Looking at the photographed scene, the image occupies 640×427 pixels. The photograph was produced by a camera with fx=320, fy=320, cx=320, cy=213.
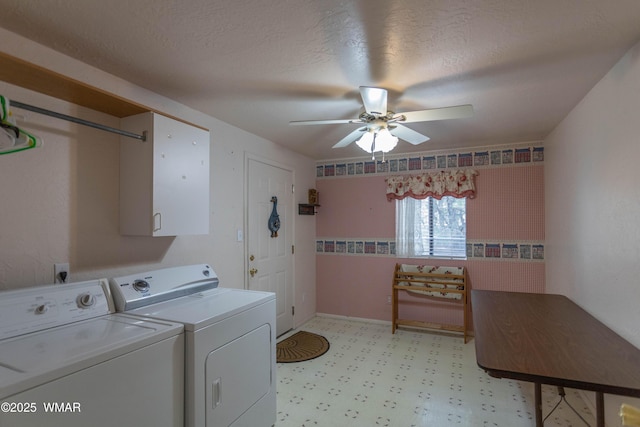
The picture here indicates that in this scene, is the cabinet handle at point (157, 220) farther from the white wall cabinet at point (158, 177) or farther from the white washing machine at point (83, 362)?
the white washing machine at point (83, 362)

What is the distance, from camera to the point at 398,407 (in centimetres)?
235

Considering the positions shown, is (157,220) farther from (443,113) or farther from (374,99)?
(443,113)

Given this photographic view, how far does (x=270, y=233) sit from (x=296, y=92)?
5.80 feet

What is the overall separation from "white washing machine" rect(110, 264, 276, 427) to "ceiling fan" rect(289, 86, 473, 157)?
1.27m

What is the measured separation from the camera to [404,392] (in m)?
2.55

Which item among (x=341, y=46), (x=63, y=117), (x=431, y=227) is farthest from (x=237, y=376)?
(x=431, y=227)

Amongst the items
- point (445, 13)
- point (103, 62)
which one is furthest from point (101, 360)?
point (445, 13)

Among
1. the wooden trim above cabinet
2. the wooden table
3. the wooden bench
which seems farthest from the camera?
the wooden bench

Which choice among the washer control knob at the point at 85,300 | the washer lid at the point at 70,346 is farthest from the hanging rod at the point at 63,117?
the washer lid at the point at 70,346

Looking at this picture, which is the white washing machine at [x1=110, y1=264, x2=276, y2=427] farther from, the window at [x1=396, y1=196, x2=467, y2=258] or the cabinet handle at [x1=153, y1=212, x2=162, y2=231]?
the window at [x1=396, y1=196, x2=467, y2=258]

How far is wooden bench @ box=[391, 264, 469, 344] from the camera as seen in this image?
367 cm

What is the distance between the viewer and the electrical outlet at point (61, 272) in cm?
168

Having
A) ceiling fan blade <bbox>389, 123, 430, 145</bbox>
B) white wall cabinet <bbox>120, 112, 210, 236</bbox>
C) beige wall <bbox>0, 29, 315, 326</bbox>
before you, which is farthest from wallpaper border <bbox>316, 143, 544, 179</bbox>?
white wall cabinet <bbox>120, 112, 210, 236</bbox>

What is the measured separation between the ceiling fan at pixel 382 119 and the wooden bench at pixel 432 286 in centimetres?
Answer: 189
